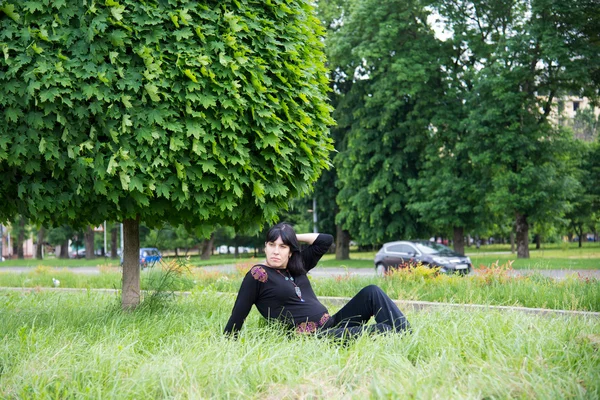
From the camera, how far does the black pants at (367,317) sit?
491 centimetres

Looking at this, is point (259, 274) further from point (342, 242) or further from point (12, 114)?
point (342, 242)

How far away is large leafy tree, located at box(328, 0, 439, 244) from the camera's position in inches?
992

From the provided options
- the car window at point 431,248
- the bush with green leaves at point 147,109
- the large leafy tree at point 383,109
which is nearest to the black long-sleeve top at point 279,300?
the bush with green leaves at point 147,109

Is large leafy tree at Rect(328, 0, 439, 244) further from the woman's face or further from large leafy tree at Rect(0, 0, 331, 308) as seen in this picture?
the woman's face

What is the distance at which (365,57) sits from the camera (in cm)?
2570

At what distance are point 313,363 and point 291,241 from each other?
1404 millimetres

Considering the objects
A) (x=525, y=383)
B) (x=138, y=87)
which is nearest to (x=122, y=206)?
(x=138, y=87)

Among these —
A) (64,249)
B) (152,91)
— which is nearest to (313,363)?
(152,91)

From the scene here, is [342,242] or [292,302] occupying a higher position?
[292,302]

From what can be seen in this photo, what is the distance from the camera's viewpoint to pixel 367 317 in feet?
17.0

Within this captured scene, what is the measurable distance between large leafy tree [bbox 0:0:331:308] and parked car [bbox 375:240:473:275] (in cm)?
1210

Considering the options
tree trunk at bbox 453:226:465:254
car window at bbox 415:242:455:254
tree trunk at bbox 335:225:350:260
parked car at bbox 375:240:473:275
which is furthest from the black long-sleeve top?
tree trunk at bbox 335:225:350:260

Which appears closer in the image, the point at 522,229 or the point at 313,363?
the point at 313,363

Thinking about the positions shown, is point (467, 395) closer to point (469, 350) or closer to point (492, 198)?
point (469, 350)
